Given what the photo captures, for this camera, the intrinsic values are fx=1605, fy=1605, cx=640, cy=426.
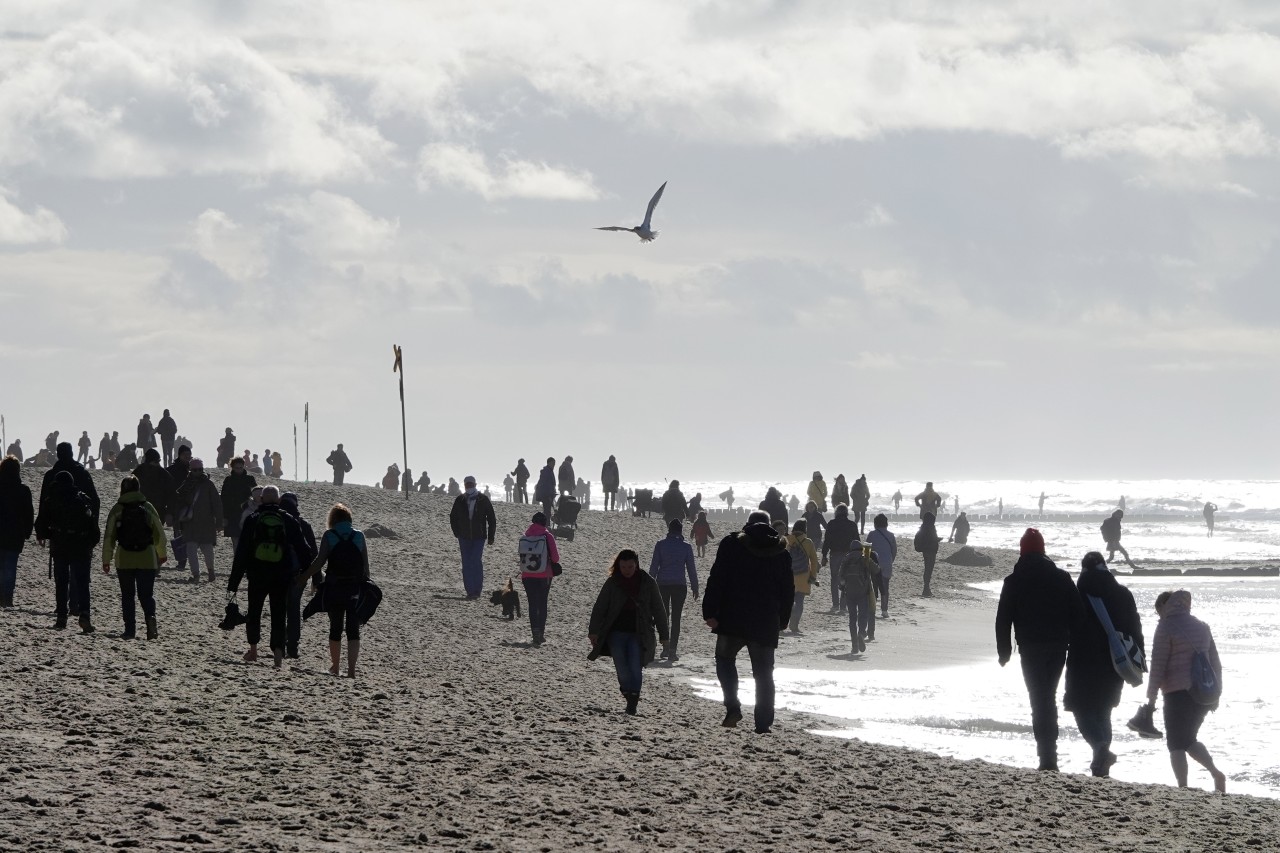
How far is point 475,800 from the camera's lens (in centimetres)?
892

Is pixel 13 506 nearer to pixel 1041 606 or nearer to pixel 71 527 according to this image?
pixel 71 527

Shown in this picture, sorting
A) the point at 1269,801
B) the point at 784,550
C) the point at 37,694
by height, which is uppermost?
the point at 784,550

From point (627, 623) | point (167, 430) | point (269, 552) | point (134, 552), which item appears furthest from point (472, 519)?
point (167, 430)

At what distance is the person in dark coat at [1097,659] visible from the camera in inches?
453

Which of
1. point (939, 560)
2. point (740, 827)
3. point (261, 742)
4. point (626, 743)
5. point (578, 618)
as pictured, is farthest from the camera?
point (939, 560)

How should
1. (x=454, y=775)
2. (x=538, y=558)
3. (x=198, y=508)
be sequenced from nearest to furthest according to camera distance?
(x=454, y=775)
(x=538, y=558)
(x=198, y=508)

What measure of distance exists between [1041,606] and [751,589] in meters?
2.10

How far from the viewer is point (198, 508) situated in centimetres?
2141

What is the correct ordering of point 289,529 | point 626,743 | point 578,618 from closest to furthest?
point 626,743 < point 289,529 < point 578,618

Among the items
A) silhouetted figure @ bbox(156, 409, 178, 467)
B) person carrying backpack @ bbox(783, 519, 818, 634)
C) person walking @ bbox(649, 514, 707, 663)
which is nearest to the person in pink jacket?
person walking @ bbox(649, 514, 707, 663)

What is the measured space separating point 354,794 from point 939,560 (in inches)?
1499

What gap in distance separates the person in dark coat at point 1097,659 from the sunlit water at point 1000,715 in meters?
1.38

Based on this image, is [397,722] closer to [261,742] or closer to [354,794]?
[261,742]

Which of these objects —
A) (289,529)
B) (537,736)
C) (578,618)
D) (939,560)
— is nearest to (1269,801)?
(537,736)
